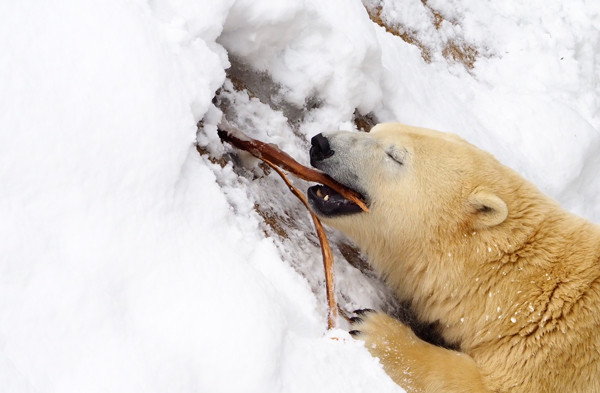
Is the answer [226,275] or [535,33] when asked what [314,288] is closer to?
[226,275]

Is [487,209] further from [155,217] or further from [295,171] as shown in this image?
[155,217]

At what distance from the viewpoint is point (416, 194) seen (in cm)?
371

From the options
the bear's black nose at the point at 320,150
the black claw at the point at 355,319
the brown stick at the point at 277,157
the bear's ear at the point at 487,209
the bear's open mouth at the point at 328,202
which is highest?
the bear's ear at the point at 487,209

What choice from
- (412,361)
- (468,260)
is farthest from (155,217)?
(468,260)

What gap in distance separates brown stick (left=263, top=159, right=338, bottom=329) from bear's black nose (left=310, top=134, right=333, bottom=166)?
223 mm

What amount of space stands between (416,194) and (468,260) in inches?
18.9

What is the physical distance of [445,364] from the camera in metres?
3.47

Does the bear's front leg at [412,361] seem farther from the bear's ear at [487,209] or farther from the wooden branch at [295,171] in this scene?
the bear's ear at [487,209]

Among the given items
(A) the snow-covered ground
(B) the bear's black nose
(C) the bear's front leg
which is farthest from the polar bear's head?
(C) the bear's front leg

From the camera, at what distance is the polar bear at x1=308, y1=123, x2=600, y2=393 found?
3436 millimetres

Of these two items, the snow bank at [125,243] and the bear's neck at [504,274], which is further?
the bear's neck at [504,274]

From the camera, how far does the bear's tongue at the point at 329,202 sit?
3742 mm

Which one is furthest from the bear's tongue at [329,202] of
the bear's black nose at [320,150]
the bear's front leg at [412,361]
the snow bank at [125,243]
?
the snow bank at [125,243]

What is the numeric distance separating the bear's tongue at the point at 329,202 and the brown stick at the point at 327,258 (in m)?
0.09
